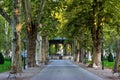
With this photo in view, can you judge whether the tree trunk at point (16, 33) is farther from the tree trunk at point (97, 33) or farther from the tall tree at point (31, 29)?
the tree trunk at point (97, 33)

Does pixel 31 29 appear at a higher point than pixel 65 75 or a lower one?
higher

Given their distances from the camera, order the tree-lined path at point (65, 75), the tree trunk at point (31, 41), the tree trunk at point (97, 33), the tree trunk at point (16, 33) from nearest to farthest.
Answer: the tree-lined path at point (65, 75) < the tree trunk at point (16, 33) < the tree trunk at point (31, 41) < the tree trunk at point (97, 33)

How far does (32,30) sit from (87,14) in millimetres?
7688

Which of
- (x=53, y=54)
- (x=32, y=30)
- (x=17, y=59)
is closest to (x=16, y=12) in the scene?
(x=17, y=59)

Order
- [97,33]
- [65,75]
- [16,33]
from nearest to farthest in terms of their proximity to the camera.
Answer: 1. [16,33]
2. [65,75]
3. [97,33]

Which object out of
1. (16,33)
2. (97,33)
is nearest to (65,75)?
(16,33)

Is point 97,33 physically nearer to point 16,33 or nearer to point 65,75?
point 65,75

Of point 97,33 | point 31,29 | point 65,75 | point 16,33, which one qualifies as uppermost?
point 31,29

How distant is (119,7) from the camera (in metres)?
43.8

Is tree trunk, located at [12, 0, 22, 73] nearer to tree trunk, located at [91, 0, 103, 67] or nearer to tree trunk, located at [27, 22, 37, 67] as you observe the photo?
tree trunk, located at [27, 22, 37, 67]

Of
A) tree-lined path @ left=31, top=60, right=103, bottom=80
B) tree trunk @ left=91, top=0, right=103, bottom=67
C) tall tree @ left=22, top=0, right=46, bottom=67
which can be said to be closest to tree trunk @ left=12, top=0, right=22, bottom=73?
tree-lined path @ left=31, top=60, right=103, bottom=80

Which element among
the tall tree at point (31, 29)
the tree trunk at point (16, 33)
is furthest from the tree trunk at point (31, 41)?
the tree trunk at point (16, 33)

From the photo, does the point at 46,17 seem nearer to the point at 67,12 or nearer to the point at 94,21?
the point at 67,12

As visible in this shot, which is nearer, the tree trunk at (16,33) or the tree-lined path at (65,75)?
the tree-lined path at (65,75)
